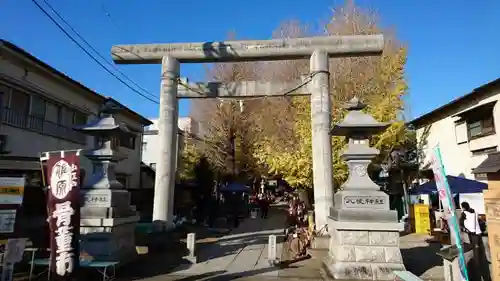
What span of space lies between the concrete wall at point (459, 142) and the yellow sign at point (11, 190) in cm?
1690

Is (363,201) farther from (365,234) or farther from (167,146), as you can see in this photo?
(167,146)

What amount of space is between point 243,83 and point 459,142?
44.8 ft

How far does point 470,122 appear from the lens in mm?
17297

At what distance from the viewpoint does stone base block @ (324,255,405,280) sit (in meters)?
7.50

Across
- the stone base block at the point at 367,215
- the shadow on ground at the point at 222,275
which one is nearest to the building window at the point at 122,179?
the shadow on ground at the point at 222,275

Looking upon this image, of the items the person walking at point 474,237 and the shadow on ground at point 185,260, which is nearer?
the person walking at point 474,237

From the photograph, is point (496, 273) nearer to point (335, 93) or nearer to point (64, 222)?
point (64, 222)

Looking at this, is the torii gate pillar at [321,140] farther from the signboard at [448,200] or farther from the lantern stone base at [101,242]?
the lantern stone base at [101,242]

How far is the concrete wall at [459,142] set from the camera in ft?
50.3

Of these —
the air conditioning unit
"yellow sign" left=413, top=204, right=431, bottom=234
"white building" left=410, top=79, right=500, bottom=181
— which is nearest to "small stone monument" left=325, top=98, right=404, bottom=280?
"yellow sign" left=413, top=204, right=431, bottom=234

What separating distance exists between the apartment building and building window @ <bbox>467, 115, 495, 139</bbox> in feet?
54.1

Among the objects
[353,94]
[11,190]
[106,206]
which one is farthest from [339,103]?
[11,190]

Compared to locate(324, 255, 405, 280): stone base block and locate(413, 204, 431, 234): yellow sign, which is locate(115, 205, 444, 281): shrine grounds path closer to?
locate(324, 255, 405, 280): stone base block

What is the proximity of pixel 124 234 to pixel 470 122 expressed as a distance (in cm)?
1792
